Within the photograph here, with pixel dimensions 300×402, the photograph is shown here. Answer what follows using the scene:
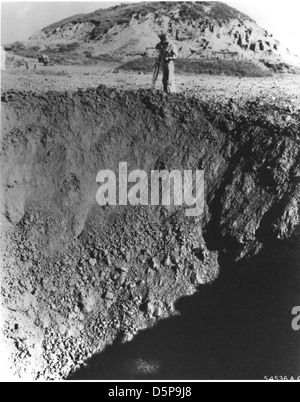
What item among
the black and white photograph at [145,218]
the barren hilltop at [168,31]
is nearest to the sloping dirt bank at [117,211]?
the black and white photograph at [145,218]

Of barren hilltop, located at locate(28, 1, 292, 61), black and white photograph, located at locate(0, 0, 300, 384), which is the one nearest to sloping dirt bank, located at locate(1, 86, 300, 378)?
black and white photograph, located at locate(0, 0, 300, 384)

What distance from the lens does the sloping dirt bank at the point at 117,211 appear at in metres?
9.84

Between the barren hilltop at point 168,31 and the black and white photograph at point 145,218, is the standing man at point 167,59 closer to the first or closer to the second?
the black and white photograph at point 145,218

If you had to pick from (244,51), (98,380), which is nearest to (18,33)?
(244,51)

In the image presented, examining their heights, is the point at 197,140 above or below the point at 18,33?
below

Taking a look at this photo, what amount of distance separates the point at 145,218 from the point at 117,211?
0.65 metres

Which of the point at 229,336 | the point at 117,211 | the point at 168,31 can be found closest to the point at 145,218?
the point at 117,211

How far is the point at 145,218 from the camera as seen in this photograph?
34.2ft

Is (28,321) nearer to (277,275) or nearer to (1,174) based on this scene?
(1,174)

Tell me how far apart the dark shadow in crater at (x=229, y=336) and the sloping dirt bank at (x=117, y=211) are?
28cm

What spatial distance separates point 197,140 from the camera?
10719 mm

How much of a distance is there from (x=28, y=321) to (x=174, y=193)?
4.20 m

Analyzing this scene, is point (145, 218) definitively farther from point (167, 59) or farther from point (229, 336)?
point (167, 59)

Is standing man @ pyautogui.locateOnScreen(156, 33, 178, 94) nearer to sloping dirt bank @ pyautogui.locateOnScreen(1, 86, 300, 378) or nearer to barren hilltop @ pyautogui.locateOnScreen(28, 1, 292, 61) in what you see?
sloping dirt bank @ pyautogui.locateOnScreen(1, 86, 300, 378)
